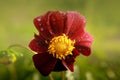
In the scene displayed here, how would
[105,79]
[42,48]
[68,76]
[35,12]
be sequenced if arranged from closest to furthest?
[42,48] < [68,76] < [105,79] < [35,12]

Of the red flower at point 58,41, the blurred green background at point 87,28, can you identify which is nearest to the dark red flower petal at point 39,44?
the red flower at point 58,41

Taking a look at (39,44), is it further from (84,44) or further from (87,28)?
(87,28)

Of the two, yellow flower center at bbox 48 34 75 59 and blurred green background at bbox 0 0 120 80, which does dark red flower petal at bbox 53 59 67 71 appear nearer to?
yellow flower center at bbox 48 34 75 59

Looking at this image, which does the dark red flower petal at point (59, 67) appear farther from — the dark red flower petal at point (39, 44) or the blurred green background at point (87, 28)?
the blurred green background at point (87, 28)

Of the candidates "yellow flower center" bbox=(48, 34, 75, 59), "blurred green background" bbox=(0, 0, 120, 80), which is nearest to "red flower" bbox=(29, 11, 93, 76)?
"yellow flower center" bbox=(48, 34, 75, 59)

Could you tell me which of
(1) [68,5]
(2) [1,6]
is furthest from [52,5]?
(2) [1,6]

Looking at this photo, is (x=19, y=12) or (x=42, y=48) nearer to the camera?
(x=42, y=48)

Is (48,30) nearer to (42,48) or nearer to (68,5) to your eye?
(42,48)

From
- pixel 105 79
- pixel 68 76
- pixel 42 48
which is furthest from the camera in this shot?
pixel 105 79
